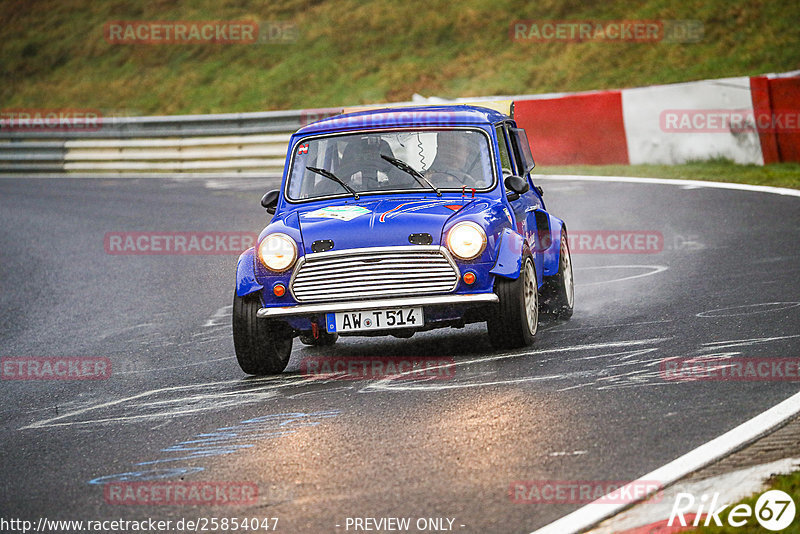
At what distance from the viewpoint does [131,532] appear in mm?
4672

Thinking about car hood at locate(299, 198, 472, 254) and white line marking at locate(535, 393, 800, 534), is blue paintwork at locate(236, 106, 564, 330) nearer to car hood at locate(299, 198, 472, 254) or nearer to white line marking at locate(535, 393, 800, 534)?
car hood at locate(299, 198, 472, 254)

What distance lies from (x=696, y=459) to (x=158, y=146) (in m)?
20.8

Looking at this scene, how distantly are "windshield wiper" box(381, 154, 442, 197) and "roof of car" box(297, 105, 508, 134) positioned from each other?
27cm

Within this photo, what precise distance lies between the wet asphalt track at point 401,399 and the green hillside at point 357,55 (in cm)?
1617

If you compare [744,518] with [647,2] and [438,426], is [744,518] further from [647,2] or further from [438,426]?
[647,2]

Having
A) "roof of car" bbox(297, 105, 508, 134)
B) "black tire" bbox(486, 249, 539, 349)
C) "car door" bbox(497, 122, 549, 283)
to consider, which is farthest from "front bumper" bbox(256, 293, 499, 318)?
"roof of car" bbox(297, 105, 508, 134)

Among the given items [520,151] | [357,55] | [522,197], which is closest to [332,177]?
[522,197]

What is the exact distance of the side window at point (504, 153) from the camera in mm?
8484

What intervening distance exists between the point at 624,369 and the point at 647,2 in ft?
86.6

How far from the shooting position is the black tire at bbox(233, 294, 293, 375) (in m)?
7.46

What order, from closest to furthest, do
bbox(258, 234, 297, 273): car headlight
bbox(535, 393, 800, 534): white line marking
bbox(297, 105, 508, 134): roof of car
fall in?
bbox(535, 393, 800, 534): white line marking < bbox(258, 234, 297, 273): car headlight < bbox(297, 105, 508, 134): roof of car

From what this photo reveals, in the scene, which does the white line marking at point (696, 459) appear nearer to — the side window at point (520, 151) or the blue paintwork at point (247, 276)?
the blue paintwork at point (247, 276)

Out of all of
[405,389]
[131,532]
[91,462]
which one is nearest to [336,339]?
[405,389]

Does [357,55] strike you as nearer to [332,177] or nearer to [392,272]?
[332,177]
